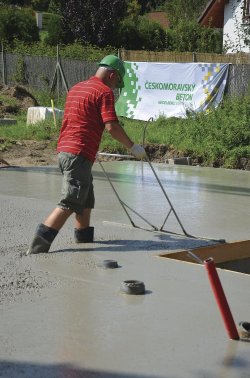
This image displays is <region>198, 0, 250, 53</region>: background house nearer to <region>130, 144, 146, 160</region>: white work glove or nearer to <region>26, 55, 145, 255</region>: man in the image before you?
<region>26, 55, 145, 255</region>: man

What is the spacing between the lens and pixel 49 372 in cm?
410

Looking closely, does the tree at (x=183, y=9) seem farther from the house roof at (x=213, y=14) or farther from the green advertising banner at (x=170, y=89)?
the green advertising banner at (x=170, y=89)

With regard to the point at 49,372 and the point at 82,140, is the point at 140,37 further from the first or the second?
the point at 49,372

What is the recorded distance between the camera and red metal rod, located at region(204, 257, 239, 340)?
4414 mm

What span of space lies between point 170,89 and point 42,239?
48.7 feet

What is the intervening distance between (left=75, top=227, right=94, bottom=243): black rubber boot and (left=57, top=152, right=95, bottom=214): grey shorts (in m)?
0.40

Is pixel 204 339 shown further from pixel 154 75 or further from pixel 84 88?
pixel 154 75

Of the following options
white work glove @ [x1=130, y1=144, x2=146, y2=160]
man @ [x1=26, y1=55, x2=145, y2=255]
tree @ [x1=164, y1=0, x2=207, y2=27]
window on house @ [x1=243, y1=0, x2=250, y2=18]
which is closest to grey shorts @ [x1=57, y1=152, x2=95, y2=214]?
man @ [x1=26, y1=55, x2=145, y2=255]

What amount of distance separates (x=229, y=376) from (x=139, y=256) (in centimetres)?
267

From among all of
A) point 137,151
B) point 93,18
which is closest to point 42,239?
point 137,151

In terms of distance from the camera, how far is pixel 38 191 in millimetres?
10352

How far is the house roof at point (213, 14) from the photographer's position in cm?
3934

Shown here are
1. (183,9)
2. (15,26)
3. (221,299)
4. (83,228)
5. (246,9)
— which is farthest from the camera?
(183,9)

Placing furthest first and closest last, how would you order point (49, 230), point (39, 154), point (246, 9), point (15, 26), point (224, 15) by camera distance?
point (224, 15)
point (15, 26)
point (246, 9)
point (39, 154)
point (49, 230)
